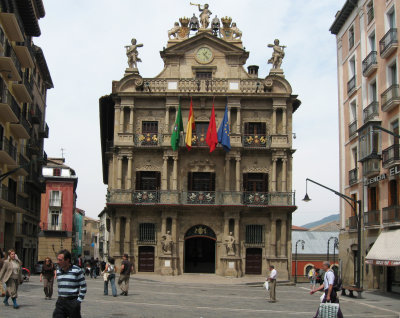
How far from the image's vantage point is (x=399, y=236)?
92.2ft

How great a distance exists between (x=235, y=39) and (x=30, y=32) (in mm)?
14944

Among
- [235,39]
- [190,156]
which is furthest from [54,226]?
[235,39]

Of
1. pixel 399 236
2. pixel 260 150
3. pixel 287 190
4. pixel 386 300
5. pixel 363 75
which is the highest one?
pixel 363 75

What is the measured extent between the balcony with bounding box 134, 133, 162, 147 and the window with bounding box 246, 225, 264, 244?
8.96 m

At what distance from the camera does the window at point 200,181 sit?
42.1 meters

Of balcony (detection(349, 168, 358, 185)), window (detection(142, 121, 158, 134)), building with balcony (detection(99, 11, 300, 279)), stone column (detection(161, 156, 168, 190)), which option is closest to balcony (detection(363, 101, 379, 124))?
balcony (detection(349, 168, 358, 185))

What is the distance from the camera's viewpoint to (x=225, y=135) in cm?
3997

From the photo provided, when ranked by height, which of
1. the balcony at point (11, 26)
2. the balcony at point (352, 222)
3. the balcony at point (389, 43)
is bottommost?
the balcony at point (352, 222)

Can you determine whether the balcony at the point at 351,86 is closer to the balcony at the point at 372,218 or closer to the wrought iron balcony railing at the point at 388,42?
the wrought iron balcony railing at the point at 388,42

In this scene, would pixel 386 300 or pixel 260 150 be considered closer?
pixel 386 300

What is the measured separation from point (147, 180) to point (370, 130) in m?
17.0

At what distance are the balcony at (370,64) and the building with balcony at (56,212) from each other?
141ft

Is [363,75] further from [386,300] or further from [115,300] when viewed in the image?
[115,300]

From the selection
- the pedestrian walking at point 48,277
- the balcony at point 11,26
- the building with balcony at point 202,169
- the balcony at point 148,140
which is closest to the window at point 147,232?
the building with balcony at point 202,169
